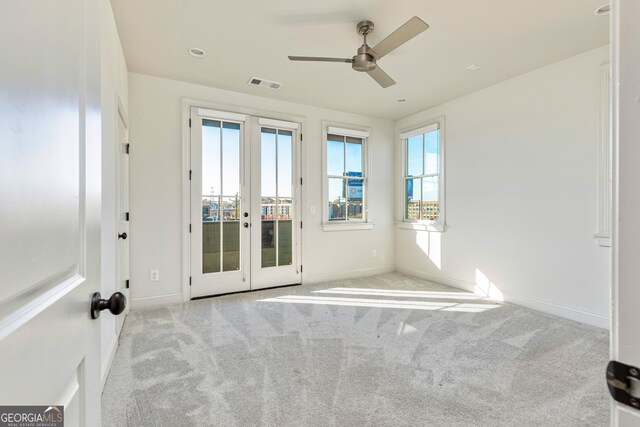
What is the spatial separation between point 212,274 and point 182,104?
2201mm

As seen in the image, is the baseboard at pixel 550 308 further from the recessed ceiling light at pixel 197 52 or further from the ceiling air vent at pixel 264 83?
the recessed ceiling light at pixel 197 52

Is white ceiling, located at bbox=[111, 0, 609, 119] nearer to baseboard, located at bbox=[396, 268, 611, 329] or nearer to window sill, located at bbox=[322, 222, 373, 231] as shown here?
window sill, located at bbox=[322, 222, 373, 231]

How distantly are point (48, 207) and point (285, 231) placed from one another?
4043mm

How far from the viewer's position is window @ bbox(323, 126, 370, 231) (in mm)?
4945

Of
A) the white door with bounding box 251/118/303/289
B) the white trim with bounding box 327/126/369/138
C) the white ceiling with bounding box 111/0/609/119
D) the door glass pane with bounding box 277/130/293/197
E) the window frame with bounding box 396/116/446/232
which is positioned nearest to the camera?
the white ceiling with bounding box 111/0/609/119

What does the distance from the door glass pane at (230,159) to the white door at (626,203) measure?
3.98 metres

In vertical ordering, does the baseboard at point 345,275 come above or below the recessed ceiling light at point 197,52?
below

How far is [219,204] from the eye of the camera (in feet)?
13.2

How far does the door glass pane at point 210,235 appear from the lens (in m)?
3.93

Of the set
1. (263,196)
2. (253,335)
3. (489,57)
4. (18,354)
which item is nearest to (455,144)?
(489,57)

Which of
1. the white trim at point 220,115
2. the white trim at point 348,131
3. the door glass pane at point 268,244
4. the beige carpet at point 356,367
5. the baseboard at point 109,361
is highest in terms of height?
the white trim at point 348,131

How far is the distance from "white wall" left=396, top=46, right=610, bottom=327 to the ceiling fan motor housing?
2.16m

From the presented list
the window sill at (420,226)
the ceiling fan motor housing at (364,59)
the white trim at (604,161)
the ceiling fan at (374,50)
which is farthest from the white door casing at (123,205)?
the white trim at (604,161)

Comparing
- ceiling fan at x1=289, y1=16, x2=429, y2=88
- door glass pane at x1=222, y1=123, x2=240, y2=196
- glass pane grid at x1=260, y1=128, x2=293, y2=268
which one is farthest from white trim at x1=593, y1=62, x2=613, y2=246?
door glass pane at x1=222, y1=123, x2=240, y2=196
